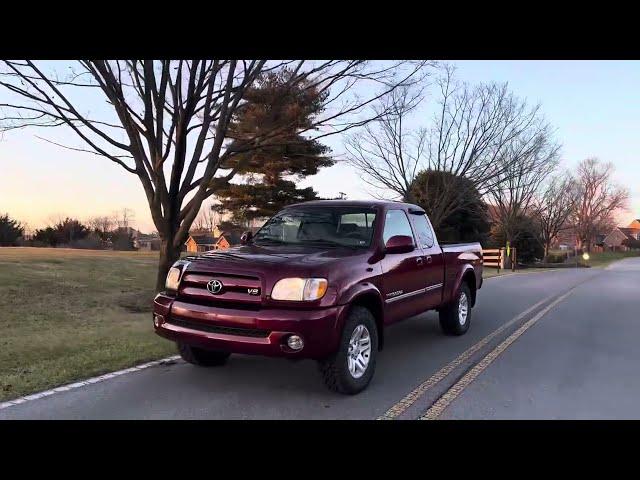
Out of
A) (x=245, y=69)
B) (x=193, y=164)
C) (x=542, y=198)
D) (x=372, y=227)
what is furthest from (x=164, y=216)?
(x=542, y=198)

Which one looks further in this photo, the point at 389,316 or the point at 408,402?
the point at 389,316

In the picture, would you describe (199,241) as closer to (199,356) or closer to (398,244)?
(199,356)

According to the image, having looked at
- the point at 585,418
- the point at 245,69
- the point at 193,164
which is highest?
the point at 245,69

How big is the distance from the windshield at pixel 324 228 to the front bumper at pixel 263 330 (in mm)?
1214

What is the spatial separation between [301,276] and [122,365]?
2553mm

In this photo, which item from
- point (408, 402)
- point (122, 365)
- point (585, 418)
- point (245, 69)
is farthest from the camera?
point (245, 69)

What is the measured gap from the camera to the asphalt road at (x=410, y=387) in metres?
4.14

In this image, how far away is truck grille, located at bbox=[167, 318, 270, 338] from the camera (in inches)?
167

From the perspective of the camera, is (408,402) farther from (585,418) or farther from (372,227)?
(372,227)

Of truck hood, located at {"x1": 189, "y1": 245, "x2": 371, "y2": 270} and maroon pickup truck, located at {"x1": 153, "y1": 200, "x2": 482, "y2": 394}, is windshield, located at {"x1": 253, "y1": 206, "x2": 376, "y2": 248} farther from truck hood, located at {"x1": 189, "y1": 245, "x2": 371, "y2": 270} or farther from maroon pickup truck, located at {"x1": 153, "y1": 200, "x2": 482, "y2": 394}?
truck hood, located at {"x1": 189, "y1": 245, "x2": 371, "y2": 270}

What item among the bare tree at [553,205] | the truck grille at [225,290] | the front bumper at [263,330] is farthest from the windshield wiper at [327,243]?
the bare tree at [553,205]

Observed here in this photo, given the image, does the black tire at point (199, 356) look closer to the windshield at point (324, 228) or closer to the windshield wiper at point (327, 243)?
the windshield at point (324, 228)

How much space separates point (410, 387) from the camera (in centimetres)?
482

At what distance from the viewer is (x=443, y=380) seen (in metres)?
5.07
